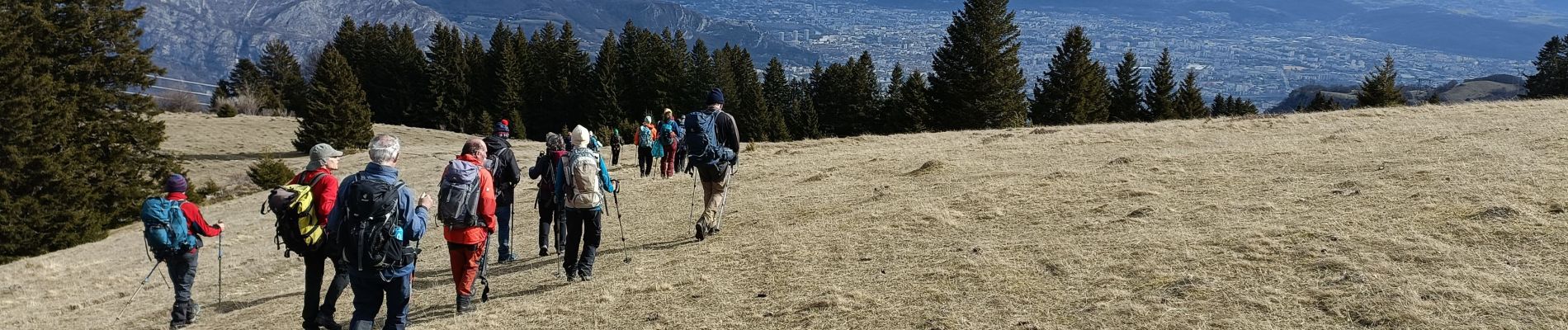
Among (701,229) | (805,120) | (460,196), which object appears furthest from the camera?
(805,120)

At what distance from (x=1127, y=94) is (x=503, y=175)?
64.1 metres

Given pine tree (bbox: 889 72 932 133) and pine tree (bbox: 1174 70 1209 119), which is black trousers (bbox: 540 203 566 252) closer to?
pine tree (bbox: 889 72 932 133)

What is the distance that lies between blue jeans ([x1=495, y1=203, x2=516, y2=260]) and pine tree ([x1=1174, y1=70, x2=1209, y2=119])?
6026 cm

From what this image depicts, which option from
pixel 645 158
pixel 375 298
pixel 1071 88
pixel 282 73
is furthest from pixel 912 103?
pixel 282 73

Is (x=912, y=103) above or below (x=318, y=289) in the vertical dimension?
above

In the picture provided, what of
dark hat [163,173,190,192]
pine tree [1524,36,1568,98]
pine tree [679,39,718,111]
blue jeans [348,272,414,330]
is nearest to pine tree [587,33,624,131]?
pine tree [679,39,718,111]

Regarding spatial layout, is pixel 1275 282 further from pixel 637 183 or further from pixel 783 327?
pixel 637 183

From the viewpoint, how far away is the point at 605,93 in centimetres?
7888

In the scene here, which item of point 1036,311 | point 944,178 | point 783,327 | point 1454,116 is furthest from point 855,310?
point 1454,116

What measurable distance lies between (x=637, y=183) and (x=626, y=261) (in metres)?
9.50

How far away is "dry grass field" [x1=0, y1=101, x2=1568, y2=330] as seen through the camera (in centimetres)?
648

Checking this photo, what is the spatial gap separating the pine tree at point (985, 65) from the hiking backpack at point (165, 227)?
147 ft

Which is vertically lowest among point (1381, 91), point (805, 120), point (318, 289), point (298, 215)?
point (805, 120)

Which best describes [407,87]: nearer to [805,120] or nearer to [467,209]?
[805,120]
